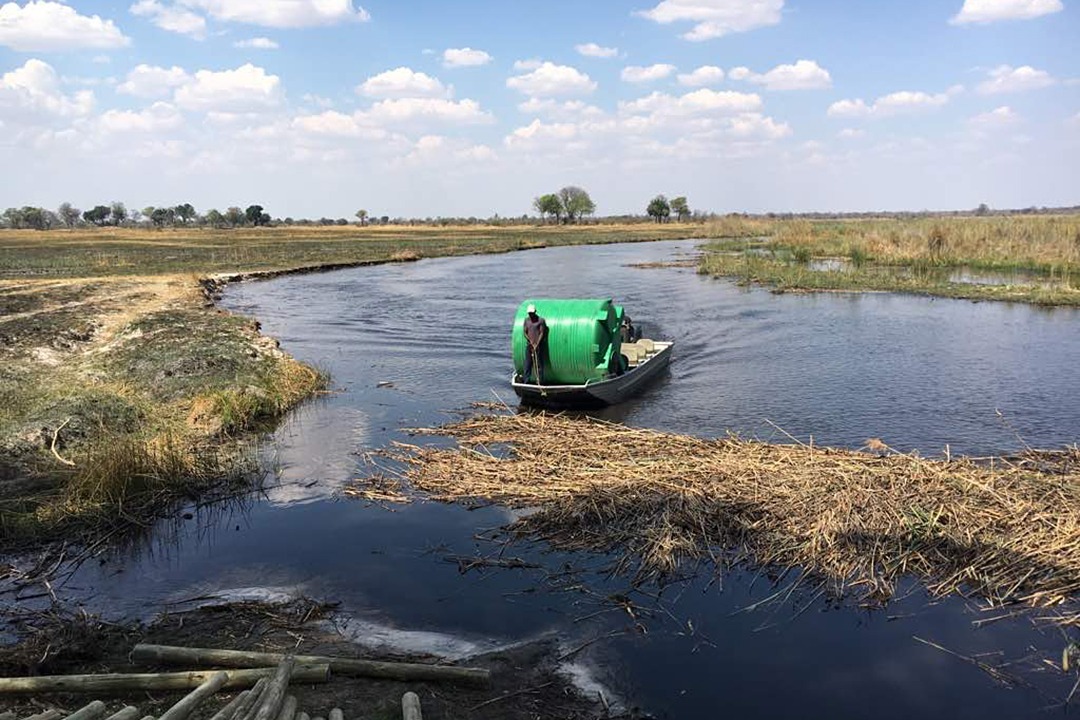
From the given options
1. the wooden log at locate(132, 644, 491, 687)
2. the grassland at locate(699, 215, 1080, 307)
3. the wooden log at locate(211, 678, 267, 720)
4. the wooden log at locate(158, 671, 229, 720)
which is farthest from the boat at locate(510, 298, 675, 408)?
the grassland at locate(699, 215, 1080, 307)

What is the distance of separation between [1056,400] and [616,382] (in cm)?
960

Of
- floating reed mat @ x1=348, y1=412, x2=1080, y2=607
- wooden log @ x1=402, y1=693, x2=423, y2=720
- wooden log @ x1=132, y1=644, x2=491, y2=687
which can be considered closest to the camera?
wooden log @ x1=402, y1=693, x2=423, y2=720

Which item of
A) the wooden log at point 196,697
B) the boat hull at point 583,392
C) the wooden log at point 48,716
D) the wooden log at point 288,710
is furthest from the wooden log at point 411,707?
the boat hull at point 583,392

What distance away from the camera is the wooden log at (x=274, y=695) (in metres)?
5.49

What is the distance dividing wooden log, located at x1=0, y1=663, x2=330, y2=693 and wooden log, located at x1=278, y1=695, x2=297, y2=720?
663 mm

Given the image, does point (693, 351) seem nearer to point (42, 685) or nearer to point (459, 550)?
point (459, 550)

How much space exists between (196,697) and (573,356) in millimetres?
11248

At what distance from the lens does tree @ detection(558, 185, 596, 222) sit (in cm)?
16962

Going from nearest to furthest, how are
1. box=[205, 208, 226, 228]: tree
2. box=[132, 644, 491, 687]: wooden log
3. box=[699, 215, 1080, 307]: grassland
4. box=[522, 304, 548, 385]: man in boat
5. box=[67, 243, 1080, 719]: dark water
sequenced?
box=[132, 644, 491, 687]: wooden log → box=[67, 243, 1080, 719]: dark water → box=[522, 304, 548, 385]: man in boat → box=[699, 215, 1080, 307]: grassland → box=[205, 208, 226, 228]: tree

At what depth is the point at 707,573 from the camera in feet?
30.7

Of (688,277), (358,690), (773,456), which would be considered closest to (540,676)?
(358,690)

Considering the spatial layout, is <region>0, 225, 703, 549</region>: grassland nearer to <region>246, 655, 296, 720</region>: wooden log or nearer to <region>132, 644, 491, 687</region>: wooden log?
<region>132, 644, 491, 687</region>: wooden log

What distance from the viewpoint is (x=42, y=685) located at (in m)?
6.28

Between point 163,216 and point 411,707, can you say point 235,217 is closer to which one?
point 163,216
